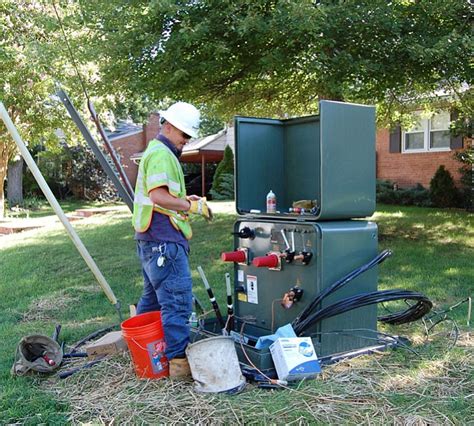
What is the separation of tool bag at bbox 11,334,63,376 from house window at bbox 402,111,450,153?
12.5 m

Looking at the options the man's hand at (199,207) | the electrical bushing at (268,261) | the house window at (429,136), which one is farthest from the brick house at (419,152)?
the man's hand at (199,207)

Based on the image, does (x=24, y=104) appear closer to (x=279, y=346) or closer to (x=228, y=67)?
(x=228, y=67)

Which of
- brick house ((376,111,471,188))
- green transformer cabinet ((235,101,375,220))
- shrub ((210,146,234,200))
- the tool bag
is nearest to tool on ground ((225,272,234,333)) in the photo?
green transformer cabinet ((235,101,375,220))

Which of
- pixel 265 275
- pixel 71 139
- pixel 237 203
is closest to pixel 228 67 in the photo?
pixel 237 203

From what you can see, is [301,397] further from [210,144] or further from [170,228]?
[210,144]

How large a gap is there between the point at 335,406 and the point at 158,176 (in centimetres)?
170

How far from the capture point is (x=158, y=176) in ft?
11.1

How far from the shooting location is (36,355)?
3945mm

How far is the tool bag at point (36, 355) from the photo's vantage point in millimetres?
3725

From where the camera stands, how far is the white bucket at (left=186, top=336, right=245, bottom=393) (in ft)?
10.8

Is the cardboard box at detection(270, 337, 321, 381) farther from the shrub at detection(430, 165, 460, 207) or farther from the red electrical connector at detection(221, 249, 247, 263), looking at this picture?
the shrub at detection(430, 165, 460, 207)

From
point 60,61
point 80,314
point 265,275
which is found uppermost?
point 60,61

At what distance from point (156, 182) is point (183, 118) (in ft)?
1.55

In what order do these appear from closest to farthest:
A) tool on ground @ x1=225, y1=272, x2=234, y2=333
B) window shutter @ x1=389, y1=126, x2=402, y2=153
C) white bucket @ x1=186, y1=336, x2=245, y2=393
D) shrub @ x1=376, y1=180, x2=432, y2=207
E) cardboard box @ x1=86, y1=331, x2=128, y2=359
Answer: white bucket @ x1=186, y1=336, x2=245, y2=393
tool on ground @ x1=225, y1=272, x2=234, y2=333
cardboard box @ x1=86, y1=331, x2=128, y2=359
shrub @ x1=376, y1=180, x2=432, y2=207
window shutter @ x1=389, y1=126, x2=402, y2=153
